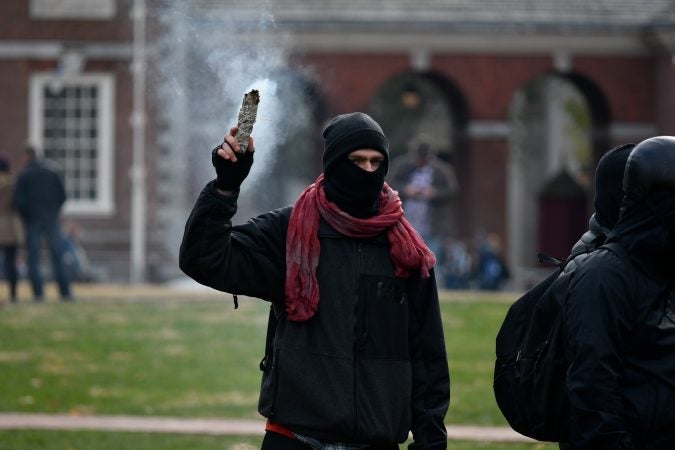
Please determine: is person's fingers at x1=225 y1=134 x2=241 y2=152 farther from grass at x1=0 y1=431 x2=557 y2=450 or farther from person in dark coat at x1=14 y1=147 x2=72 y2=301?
person in dark coat at x1=14 y1=147 x2=72 y2=301

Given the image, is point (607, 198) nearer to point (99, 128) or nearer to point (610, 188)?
point (610, 188)

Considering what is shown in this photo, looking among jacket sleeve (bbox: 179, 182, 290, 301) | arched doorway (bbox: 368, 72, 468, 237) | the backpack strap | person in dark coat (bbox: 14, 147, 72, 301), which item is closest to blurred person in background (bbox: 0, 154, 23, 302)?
person in dark coat (bbox: 14, 147, 72, 301)

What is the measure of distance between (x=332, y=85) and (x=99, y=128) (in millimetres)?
5051

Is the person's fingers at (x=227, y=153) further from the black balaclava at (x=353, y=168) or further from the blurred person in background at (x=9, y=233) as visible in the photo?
the blurred person in background at (x=9, y=233)

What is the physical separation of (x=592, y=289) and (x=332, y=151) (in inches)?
43.5

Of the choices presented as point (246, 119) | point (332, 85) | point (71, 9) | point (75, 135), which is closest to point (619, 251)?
point (246, 119)

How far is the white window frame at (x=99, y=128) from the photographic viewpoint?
94.8ft

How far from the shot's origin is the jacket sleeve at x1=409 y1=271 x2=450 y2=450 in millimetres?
5328

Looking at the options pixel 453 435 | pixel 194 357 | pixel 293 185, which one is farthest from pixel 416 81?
pixel 453 435

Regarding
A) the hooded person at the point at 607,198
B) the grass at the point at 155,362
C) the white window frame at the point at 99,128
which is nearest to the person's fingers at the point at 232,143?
the hooded person at the point at 607,198

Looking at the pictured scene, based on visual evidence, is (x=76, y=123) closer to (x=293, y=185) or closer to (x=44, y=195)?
(x=44, y=195)

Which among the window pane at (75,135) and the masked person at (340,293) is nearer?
the masked person at (340,293)

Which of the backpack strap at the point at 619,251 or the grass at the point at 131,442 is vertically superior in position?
the backpack strap at the point at 619,251

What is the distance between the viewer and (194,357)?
13844mm
